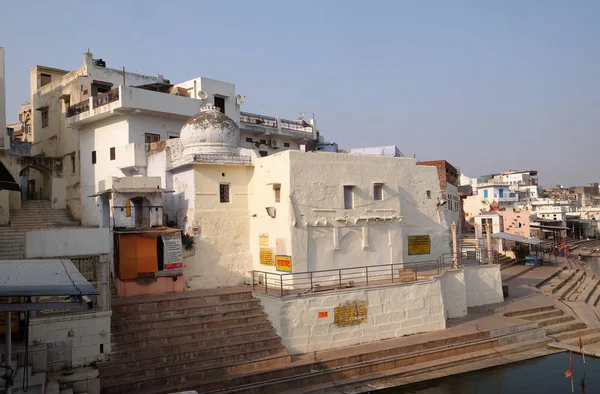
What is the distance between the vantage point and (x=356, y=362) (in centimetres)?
1255

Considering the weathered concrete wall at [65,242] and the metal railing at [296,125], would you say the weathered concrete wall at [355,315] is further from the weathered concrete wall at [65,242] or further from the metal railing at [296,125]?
the metal railing at [296,125]

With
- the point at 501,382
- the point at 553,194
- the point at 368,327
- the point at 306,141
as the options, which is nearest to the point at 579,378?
the point at 501,382

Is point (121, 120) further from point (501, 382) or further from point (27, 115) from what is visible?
point (27, 115)

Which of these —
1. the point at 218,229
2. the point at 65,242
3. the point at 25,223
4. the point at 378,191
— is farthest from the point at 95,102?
the point at 378,191

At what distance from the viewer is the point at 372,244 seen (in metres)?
16.6

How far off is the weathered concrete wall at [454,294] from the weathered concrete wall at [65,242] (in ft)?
35.2

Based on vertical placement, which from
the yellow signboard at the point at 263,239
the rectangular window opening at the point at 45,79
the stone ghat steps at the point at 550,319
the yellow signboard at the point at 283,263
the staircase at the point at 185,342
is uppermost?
the rectangular window opening at the point at 45,79

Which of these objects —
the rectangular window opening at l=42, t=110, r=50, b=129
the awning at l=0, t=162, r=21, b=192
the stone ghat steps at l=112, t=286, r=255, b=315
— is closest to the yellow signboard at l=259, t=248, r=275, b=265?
the stone ghat steps at l=112, t=286, r=255, b=315

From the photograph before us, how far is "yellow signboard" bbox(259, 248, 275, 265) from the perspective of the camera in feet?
51.1

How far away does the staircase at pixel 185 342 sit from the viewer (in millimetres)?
10680

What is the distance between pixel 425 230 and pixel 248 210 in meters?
6.94

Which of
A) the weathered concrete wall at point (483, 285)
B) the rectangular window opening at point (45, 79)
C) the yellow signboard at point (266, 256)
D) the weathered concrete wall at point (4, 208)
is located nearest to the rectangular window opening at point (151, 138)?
the weathered concrete wall at point (4, 208)

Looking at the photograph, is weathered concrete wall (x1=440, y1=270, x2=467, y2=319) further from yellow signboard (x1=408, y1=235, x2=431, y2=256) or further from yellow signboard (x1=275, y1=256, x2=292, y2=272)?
yellow signboard (x1=275, y1=256, x2=292, y2=272)

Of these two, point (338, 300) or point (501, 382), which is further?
point (338, 300)
